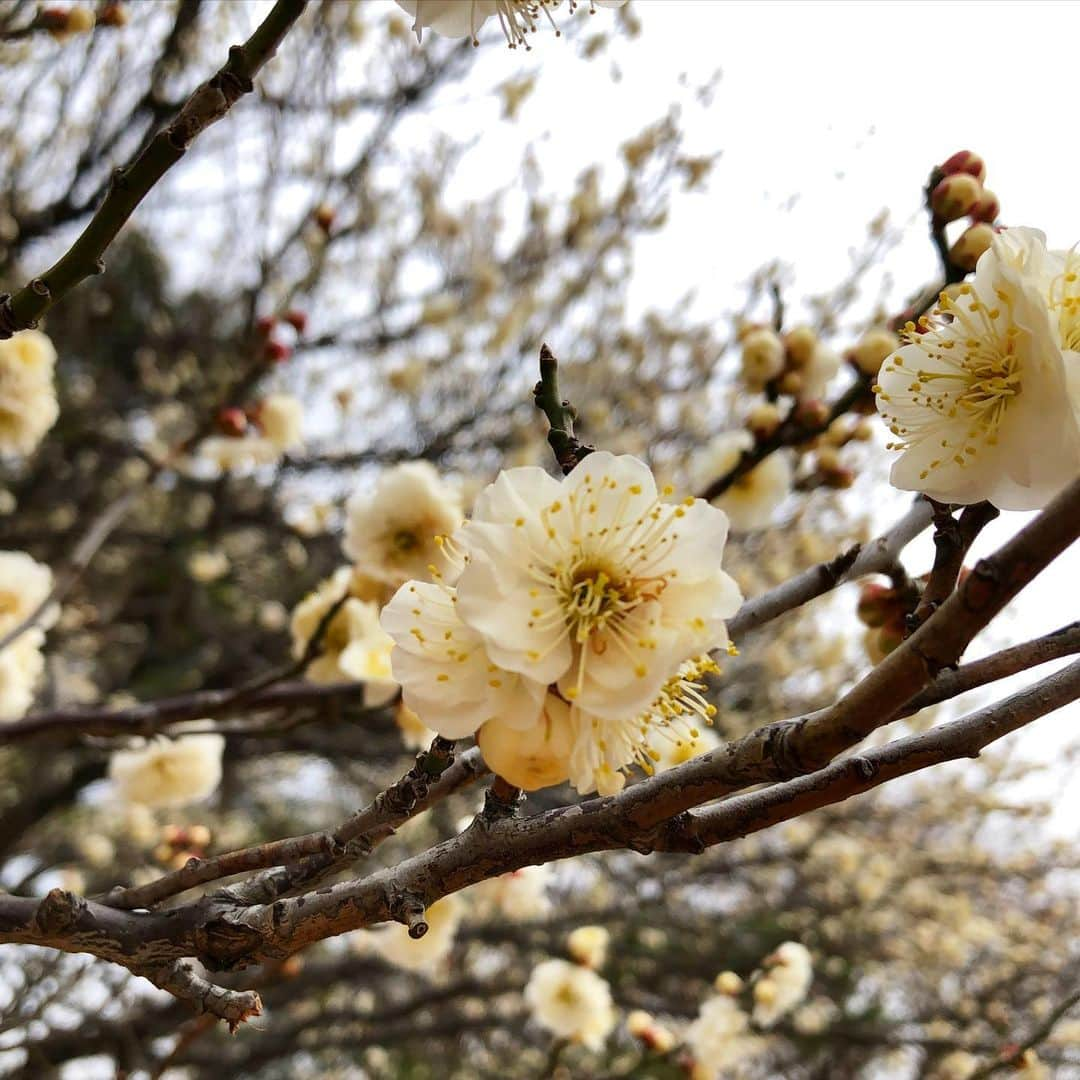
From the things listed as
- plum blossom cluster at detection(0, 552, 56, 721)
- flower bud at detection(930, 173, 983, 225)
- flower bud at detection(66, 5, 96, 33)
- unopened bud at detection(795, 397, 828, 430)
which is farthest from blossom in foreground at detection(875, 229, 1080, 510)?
flower bud at detection(66, 5, 96, 33)

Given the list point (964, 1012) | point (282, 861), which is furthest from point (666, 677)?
point (964, 1012)

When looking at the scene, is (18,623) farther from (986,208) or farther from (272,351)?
(986,208)

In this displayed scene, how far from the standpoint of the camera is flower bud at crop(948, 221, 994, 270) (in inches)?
48.6

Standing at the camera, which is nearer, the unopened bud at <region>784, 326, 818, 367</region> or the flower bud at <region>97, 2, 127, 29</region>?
the unopened bud at <region>784, 326, 818, 367</region>

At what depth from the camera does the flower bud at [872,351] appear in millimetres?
1492

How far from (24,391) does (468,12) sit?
175 cm

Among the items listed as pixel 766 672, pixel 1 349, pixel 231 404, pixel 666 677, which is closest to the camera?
pixel 666 677

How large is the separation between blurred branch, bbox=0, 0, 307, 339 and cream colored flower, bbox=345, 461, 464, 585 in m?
0.92

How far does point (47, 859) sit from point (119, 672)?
1.22 meters

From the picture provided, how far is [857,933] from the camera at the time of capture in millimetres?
4461

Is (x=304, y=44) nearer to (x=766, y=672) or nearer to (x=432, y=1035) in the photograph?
(x=766, y=672)

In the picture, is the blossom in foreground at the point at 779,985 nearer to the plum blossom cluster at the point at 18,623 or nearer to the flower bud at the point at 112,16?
the plum blossom cluster at the point at 18,623

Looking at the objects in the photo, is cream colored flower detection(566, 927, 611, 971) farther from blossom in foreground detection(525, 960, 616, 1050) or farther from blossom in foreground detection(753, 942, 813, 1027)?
blossom in foreground detection(753, 942, 813, 1027)

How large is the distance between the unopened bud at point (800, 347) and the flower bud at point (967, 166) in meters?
0.46
